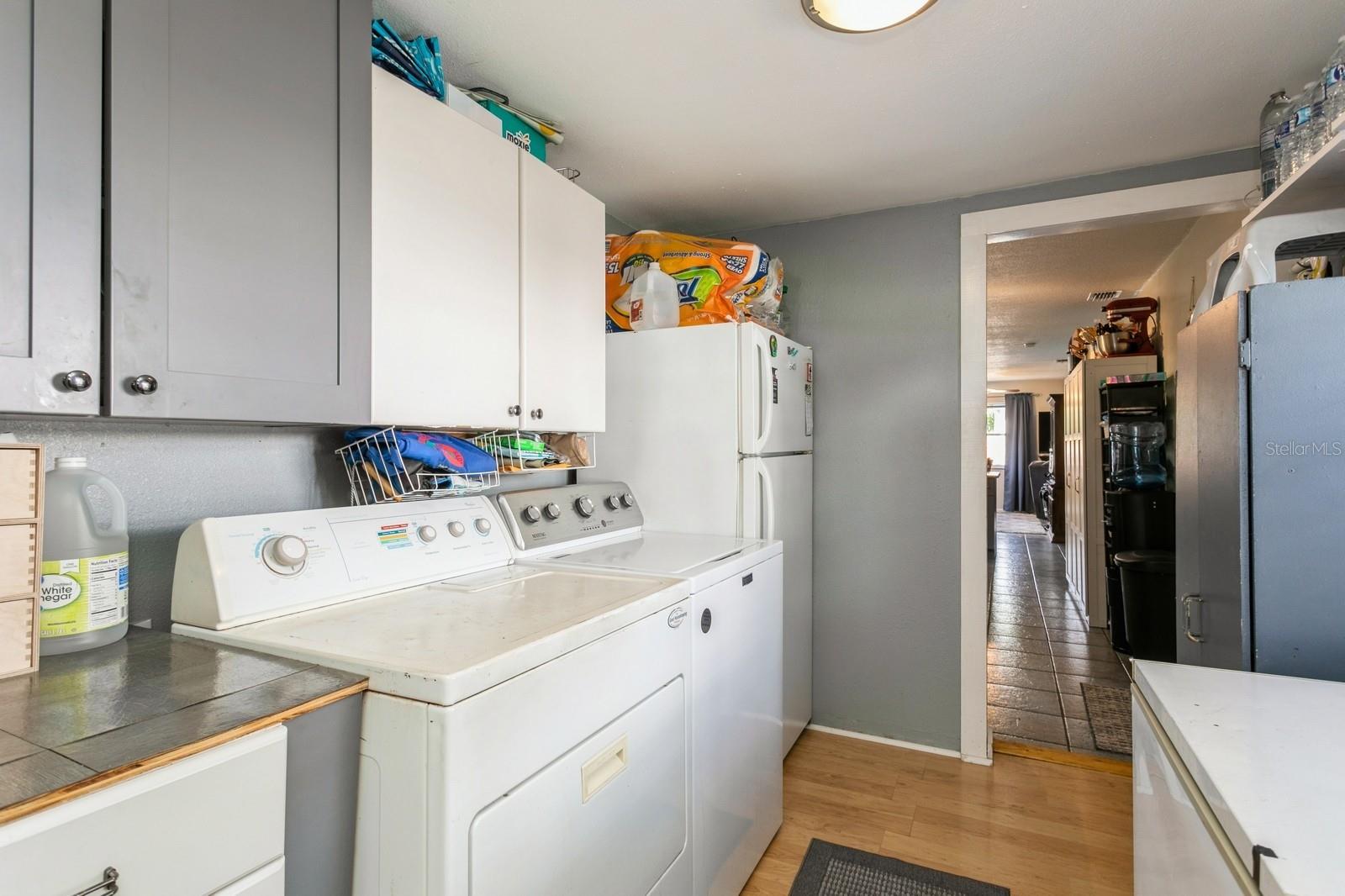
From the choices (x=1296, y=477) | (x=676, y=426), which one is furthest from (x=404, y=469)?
(x=1296, y=477)

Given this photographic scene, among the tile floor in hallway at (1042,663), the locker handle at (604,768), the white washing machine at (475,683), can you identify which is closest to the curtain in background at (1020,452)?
the tile floor in hallway at (1042,663)

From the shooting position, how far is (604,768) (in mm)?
1184

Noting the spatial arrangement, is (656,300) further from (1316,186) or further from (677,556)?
(1316,186)

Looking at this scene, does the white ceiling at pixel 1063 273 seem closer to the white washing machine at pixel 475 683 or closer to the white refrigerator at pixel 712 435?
the white refrigerator at pixel 712 435

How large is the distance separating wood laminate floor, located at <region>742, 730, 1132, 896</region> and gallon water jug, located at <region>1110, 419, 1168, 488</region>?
2120mm

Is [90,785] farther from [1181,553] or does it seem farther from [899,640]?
[899,640]

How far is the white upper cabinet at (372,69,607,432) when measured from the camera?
134 centimetres

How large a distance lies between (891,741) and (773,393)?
5.17 feet

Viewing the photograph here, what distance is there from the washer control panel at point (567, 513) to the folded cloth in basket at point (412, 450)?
0.19 m

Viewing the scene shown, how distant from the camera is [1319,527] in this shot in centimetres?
124

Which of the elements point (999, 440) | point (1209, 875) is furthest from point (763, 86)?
point (999, 440)

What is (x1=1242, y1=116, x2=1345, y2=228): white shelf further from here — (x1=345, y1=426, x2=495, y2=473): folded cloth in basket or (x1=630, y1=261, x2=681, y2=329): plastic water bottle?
(x1=345, y1=426, x2=495, y2=473): folded cloth in basket

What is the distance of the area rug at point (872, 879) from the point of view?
1.82 meters

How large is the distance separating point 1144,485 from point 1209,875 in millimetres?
3793
